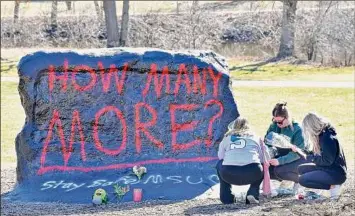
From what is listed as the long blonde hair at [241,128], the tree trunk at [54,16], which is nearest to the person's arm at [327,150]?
the long blonde hair at [241,128]

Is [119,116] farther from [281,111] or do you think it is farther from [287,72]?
[287,72]

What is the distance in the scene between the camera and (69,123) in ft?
33.4

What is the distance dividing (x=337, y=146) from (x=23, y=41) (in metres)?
27.6

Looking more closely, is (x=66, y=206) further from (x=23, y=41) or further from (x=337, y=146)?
(x=23, y=41)

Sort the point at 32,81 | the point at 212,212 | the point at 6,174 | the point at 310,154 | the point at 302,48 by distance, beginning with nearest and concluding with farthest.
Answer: the point at 212,212 < the point at 310,154 < the point at 32,81 < the point at 6,174 < the point at 302,48

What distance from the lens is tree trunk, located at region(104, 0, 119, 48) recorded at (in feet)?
93.2

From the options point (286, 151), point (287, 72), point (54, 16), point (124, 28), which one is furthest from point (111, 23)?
point (286, 151)

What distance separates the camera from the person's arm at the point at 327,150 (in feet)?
27.5

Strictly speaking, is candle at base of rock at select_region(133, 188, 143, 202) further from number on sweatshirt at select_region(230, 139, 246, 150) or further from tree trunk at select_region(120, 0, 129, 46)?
tree trunk at select_region(120, 0, 129, 46)

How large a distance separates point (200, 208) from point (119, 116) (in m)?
2.06

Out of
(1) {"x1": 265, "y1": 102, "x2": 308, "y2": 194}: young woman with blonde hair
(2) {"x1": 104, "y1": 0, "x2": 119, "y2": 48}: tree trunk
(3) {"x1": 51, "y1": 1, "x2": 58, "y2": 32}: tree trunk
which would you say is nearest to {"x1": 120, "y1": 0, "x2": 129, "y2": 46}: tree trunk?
(2) {"x1": 104, "y1": 0, "x2": 119, "y2": 48}: tree trunk

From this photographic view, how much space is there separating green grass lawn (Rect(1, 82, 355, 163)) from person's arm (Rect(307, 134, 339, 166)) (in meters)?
5.36

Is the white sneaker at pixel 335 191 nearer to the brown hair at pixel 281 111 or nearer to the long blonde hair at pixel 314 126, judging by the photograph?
the long blonde hair at pixel 314 126

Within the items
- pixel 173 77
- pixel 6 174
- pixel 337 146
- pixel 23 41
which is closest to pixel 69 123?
pixel 173 77
